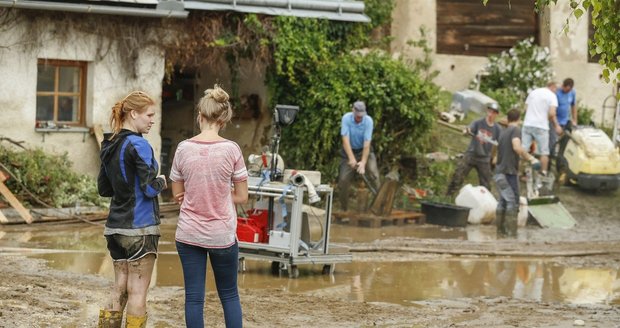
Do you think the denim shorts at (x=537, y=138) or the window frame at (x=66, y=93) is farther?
the denim shorts at (x=537, y=138)

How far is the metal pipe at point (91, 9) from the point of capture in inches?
647

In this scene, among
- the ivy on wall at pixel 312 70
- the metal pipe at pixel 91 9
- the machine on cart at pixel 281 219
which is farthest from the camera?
the ivy on wall at pixel 312 70

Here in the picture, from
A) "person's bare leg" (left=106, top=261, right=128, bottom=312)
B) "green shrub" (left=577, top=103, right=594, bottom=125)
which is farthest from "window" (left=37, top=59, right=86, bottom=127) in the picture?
"green shrub" (left=577, top=103, right=594, bottom=125)

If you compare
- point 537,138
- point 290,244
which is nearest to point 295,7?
point 537,138

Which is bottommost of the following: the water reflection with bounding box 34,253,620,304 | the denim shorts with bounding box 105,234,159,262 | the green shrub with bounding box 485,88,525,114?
the water reflection with bounding box 34,253,620,304

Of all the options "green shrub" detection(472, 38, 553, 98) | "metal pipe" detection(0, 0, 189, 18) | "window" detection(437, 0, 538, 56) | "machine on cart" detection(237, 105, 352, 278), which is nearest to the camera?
"machine on cart" detection(237, 105, 352, 278)

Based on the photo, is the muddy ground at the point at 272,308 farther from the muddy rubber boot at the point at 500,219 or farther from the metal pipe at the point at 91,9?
the muddy rubber boot at the point at 500,219

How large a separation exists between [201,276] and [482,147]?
40.0 feet

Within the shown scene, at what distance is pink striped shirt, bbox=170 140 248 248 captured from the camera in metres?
7.41

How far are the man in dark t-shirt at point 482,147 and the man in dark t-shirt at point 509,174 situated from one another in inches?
76.1

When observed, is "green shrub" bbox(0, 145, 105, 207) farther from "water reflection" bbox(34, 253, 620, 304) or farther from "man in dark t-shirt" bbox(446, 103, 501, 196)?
"man in dark t-shirt" bbox(446, 103, 501, 196)

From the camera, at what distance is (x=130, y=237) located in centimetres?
760

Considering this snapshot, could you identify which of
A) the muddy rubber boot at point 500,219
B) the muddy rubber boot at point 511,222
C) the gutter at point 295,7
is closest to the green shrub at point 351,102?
the gutter at point 295,7

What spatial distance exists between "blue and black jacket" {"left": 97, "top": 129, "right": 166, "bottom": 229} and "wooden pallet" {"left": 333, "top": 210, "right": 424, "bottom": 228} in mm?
9746
